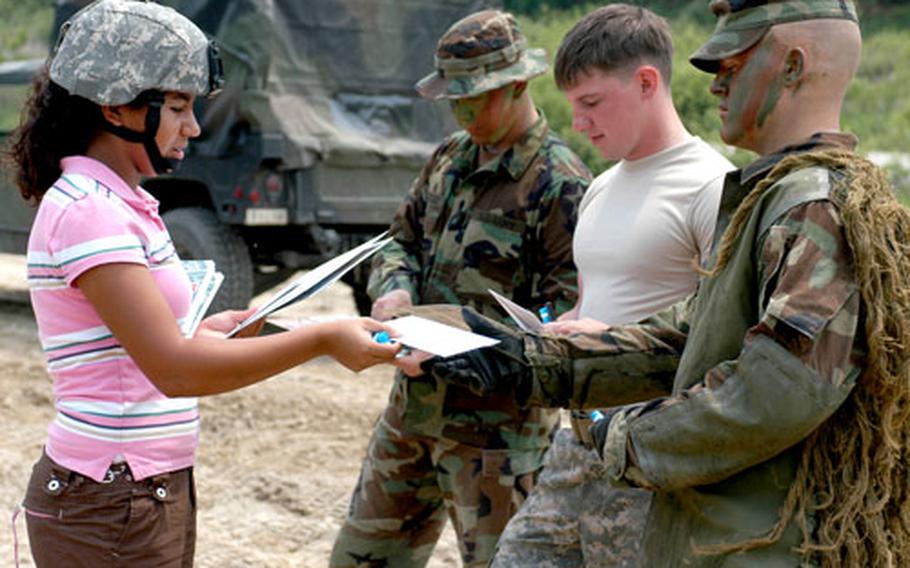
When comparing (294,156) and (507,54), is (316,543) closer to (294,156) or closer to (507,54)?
(507,54)

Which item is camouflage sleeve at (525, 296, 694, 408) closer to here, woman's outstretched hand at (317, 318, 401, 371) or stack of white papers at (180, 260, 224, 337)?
woman's outstretched hand at (317, 318, 401, 371)

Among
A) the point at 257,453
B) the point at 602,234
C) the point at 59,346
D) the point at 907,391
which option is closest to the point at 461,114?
the point at 602,234

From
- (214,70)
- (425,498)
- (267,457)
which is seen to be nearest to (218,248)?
(267,457)

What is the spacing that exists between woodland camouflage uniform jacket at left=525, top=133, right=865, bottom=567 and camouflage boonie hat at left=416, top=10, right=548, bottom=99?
64.7 inches

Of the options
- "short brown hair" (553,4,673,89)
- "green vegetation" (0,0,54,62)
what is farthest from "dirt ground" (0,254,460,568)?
"green vegetation" (0,0,54,62)

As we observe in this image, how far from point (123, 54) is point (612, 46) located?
4.14 ft

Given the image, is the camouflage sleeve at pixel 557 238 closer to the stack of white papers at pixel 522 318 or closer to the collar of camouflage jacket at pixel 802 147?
the stack of white papers at pixel 522 318

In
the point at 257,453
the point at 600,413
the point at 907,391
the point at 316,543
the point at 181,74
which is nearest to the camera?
the point at 907,391

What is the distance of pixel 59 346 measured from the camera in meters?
2.62

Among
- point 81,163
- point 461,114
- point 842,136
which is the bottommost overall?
point 461,114

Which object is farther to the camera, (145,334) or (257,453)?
(257,453)

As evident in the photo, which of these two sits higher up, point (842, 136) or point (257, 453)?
point (842, 136)

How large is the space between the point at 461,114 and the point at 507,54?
0.73 ft

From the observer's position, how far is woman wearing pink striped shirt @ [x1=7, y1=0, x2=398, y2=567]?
2.51m
